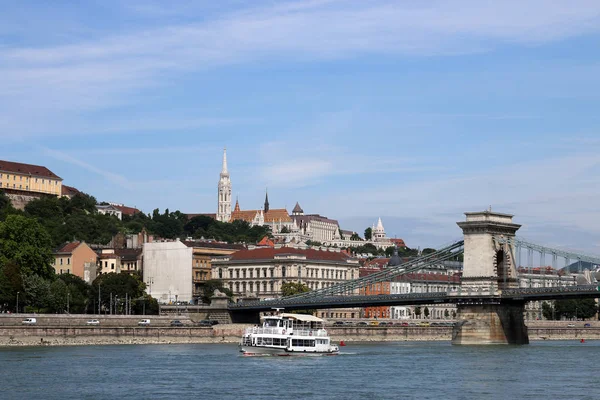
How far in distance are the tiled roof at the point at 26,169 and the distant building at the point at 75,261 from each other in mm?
37547

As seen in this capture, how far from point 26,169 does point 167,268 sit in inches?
1628

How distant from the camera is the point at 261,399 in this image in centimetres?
4156

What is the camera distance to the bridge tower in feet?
233

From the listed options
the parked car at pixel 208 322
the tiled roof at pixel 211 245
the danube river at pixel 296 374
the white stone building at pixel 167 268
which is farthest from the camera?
the tiled roof at pixel 211 245

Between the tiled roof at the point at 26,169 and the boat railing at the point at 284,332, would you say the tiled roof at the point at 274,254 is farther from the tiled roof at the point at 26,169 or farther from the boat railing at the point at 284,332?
the boat railing at the point at 284,332

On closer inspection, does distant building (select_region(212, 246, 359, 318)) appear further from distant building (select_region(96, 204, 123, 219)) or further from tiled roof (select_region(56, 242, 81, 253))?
distant building (select_region(96, 204, 123, 219))

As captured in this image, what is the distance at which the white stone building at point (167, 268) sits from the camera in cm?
12675

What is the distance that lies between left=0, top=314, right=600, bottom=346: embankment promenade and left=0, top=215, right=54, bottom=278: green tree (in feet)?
33.0

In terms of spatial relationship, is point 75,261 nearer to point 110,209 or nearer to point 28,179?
point 28,179

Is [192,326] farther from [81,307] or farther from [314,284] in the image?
[314,284]

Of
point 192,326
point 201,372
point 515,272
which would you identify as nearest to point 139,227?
point 192,326

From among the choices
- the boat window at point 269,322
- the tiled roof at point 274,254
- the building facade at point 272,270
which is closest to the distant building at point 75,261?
the building facade at point 272,270

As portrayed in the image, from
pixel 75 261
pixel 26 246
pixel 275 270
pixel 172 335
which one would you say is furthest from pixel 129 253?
pixel 172 335

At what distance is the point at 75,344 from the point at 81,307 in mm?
24723
